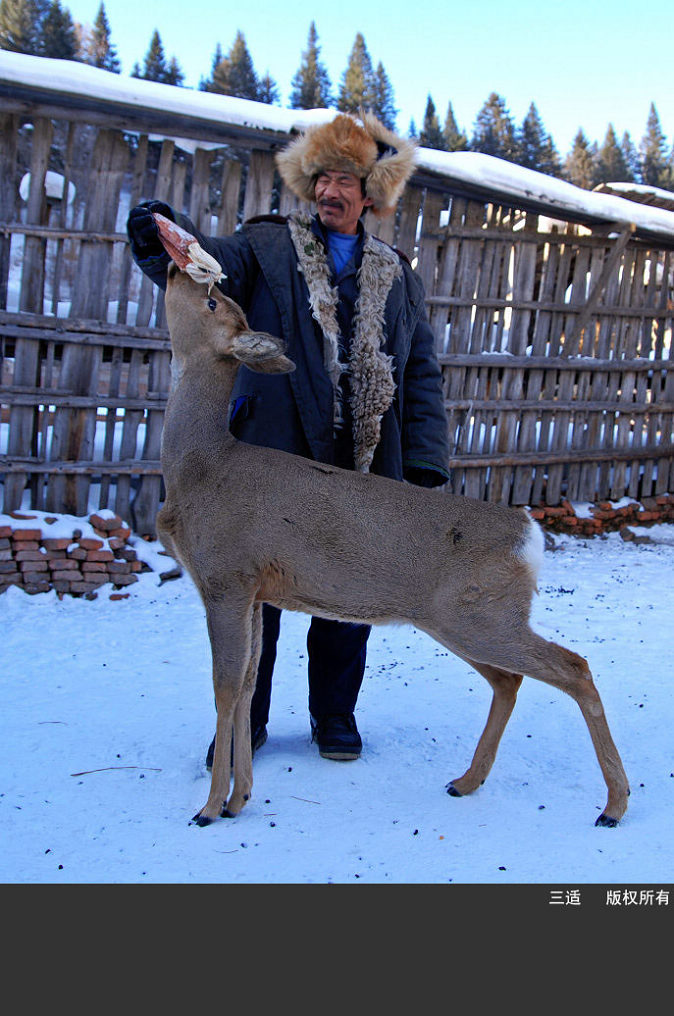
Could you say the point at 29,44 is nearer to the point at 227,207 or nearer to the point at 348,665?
the point at 227,207

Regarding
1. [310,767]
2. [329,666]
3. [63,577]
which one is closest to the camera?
[310,767]

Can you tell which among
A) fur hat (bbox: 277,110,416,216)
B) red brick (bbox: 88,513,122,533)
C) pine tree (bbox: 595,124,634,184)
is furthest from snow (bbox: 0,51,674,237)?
pine tree (bbox: 595,124,634,184)

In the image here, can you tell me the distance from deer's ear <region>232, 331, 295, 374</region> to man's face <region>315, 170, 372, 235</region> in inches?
34.8

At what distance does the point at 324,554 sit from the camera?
316 cm

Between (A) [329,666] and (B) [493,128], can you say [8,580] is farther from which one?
(B) [493,128]

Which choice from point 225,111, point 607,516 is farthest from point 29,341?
point 607,516

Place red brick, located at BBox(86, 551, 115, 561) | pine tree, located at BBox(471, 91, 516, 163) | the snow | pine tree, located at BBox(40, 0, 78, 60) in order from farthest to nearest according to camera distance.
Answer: pine tree, located at BBox(471, 91, 516, 163)
pine tree, located at BBox(40, 0, 78, 60)
red brick, located at BBox(86, 551, 115, 561)
the snow

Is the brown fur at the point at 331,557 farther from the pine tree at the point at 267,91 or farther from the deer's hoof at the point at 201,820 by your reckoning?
the pine tree at the point at 267,91

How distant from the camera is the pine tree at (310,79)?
Result: 1914 inches

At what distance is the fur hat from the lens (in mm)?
3676

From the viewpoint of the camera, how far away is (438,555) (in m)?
3.15

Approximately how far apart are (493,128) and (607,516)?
5065cm

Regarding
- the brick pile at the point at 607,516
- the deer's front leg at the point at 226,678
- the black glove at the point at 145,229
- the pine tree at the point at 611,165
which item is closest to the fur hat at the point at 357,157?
the black glove at the point at 145,229

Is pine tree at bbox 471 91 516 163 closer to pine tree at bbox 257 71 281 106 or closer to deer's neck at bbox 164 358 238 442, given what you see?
pine tree at bbox 257 71 281 106
